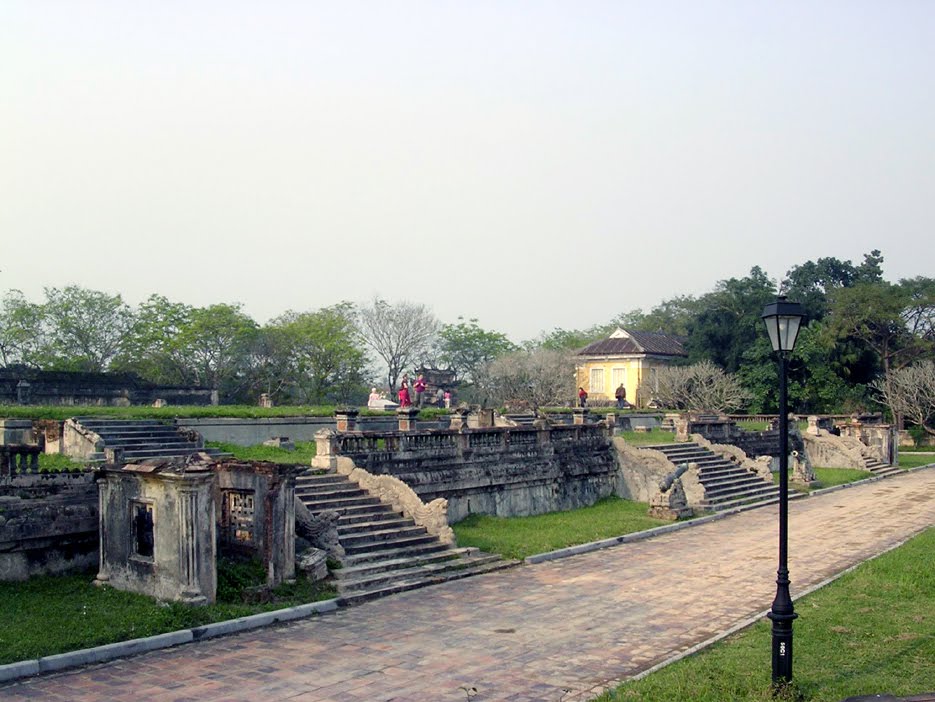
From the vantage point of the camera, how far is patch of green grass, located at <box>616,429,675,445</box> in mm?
31812

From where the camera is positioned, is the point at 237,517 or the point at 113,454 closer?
the point at 237,517

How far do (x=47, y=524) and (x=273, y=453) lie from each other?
8252 mm

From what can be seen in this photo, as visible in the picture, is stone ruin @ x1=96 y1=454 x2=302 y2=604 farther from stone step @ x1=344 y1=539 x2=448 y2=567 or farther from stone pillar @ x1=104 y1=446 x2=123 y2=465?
stone pillar @ x1=104 y1=446 x2=123 y2=465

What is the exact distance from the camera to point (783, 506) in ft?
33.0

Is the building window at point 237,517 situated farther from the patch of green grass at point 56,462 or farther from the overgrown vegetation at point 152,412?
the overgrown vegetation at point 152,412

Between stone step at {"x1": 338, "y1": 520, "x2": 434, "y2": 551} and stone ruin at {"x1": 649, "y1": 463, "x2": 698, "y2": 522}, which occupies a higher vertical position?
stone step at {"x1": 338, "y1": 520, "x2": 434, "y2": 551}

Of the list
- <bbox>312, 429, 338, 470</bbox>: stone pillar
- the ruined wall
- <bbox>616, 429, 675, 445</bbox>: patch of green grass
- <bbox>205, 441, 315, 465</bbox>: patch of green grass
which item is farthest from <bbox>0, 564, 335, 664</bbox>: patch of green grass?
<bbox>616, 429, 675, 445</bbox>: patch of green grass

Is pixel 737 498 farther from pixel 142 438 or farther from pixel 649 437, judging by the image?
pixel 142 438

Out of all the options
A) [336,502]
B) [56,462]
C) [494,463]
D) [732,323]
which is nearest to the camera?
[336,502]

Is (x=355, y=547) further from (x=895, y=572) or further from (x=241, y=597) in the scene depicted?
(x=895, y=572)

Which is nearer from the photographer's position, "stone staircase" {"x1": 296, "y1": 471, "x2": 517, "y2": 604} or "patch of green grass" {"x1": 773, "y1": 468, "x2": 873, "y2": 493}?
"stone staircase" {"x1": 296, "y1": 471, "x2": 517, "y2": 604}

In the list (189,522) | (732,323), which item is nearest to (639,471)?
(189,522)

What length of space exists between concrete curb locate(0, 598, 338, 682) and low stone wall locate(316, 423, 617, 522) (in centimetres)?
574

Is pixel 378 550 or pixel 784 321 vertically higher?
pixel 784 321
